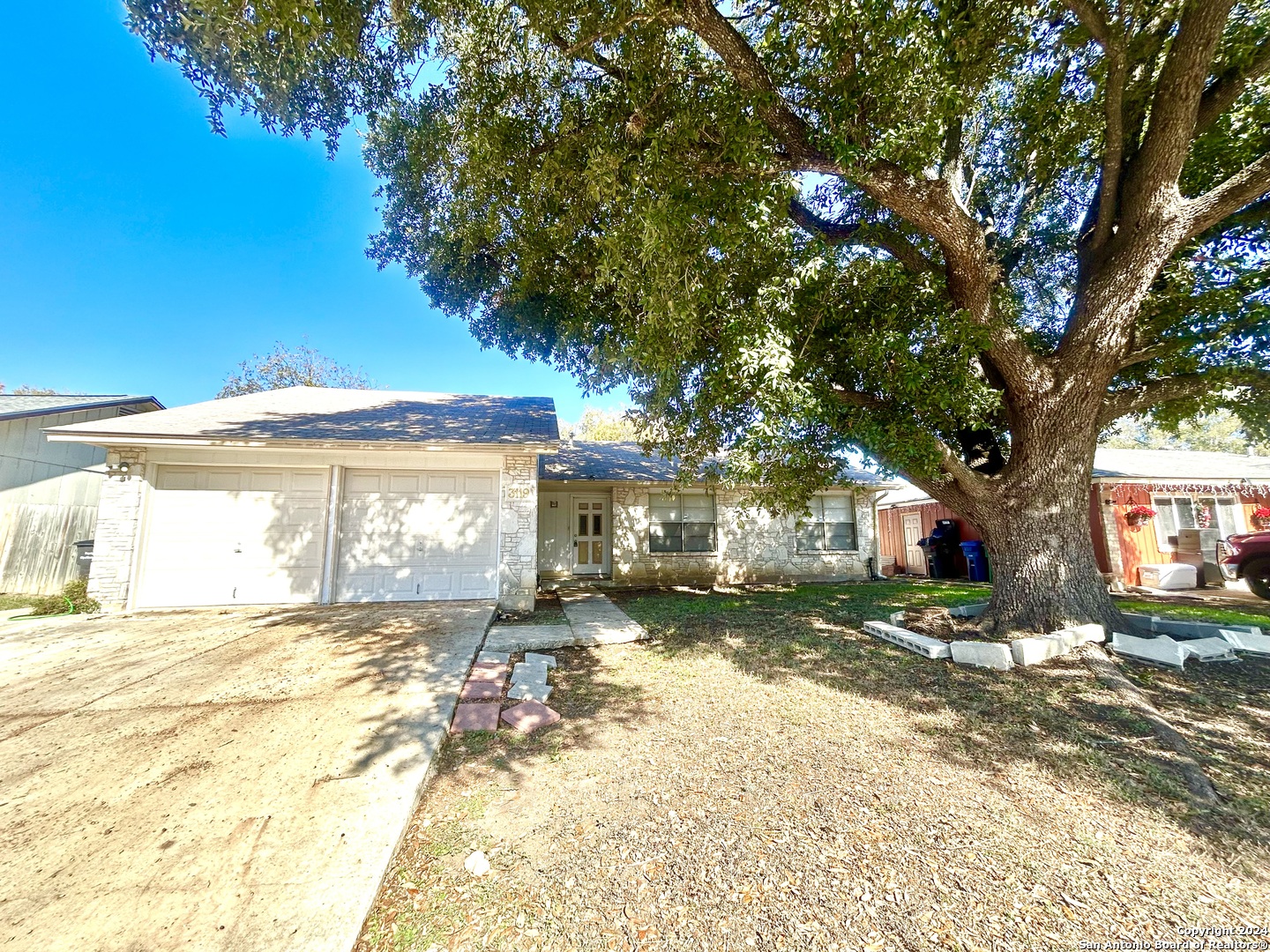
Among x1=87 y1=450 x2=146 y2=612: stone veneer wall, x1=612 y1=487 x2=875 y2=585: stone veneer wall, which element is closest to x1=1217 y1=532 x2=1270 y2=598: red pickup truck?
x1=612 y1=487 x2=875 y2=585: stone veneer wall

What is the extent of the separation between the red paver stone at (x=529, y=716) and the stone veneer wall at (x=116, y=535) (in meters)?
7.86

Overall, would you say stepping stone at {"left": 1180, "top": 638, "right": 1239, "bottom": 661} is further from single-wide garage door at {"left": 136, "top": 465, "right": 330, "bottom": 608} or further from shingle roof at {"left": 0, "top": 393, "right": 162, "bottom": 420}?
shingle roof at {"left": 0, "top": 393, "right": 162, "bottom": 420}

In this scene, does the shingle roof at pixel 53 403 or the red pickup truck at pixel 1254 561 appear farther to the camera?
the shingle roof at pixel 53 403

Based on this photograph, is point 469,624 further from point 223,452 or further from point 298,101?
point 298,101

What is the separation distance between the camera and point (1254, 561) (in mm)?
9039

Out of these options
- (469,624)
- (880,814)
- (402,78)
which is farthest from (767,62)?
(469,624)

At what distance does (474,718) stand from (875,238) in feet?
22.9

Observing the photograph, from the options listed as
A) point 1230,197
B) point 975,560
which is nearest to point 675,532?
point 975,560

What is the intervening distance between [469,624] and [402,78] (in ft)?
22.4

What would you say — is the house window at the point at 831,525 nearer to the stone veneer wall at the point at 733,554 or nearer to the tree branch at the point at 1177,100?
the stone veneer wall at the point at 733,554

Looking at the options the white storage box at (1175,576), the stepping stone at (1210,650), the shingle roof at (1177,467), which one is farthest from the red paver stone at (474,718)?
the white storage box at (1175,576)

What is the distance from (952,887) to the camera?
6.35 feet

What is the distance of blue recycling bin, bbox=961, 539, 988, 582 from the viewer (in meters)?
12.6

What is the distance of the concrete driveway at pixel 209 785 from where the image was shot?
5.73ft
